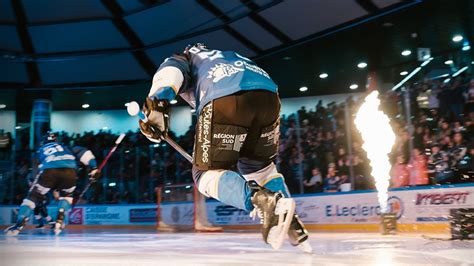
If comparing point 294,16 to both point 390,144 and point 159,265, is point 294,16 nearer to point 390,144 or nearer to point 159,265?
point 390,144

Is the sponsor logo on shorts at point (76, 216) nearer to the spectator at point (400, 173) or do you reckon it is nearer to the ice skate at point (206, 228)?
the ice skate at point (206, 228)

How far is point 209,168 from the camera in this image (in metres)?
2.54

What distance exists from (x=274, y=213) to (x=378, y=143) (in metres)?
5.72

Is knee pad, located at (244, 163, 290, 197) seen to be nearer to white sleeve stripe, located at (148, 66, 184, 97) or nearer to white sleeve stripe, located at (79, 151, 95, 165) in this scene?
white sleeve stripe, located at (148, 66, 184, 97)

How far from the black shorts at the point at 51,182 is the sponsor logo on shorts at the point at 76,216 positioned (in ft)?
16.5

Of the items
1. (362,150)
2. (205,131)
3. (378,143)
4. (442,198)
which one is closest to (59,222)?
(362,150)

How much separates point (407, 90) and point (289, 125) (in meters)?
2.90

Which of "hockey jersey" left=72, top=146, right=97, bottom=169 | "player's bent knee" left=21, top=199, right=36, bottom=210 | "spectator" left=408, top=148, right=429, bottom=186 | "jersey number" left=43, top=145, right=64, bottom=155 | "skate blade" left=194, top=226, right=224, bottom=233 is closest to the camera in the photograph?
"spectator" left=408, top=148, right=429, bottom=186

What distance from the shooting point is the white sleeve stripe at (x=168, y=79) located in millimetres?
2580

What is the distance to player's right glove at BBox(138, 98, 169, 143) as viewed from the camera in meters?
2.55

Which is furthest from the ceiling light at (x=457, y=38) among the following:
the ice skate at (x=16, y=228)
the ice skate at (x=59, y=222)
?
the ice skate at (x=16, y=228)

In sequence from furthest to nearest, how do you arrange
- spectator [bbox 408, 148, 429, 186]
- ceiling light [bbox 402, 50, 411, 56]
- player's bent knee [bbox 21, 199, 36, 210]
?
1. ceiling light [bbox 402, 50, 411, 56]
2. player's bent knee [bbox 21, 199, 36, 210]
3. spectator [bbox 408, 148, 429, 186]

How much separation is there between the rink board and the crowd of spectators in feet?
0.75

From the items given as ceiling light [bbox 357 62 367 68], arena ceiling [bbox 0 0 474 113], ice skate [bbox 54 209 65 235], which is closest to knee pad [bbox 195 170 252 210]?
ice skate [bbox 54 209 65 235]
